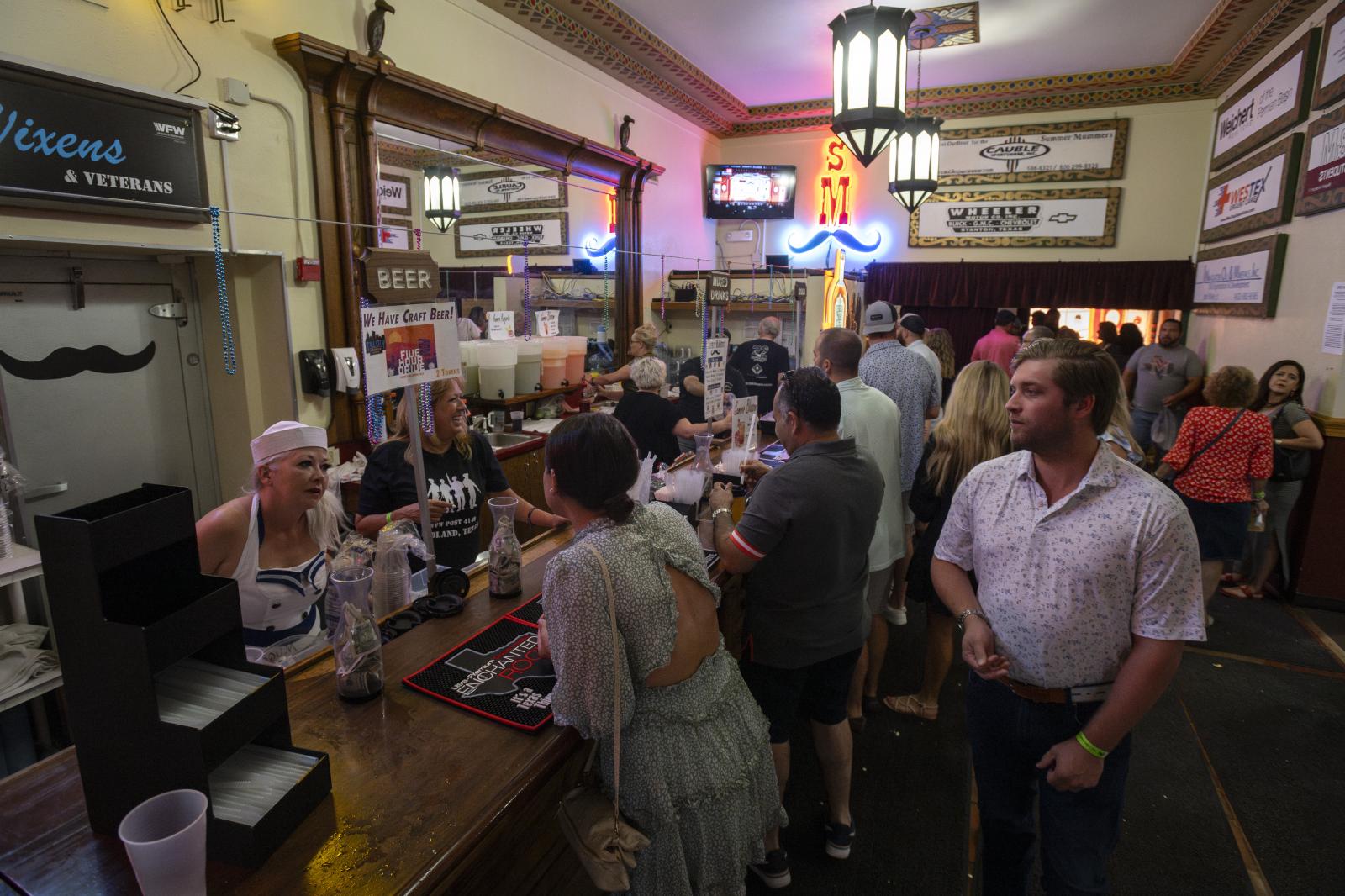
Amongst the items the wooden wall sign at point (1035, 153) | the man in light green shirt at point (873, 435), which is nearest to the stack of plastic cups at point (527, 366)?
the man in light green shirt at point (873, 435)

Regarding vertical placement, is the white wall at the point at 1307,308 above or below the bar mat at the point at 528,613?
above

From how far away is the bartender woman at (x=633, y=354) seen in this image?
19.3 feet

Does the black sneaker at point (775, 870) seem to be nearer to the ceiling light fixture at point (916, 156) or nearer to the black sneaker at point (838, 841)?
the black sneaker at point (838, 841)

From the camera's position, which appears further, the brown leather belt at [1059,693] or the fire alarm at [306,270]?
the fire alarm at [306,270]

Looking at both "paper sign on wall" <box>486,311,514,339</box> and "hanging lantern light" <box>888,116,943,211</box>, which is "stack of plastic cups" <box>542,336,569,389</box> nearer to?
"paper sign on wall" <box>486,311,514,339</box>

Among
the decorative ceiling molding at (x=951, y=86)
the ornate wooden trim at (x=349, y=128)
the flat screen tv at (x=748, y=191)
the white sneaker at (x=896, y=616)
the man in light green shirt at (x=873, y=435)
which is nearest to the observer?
the man in light green shirt at (x=873, y=435)

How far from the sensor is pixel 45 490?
3.02 meters

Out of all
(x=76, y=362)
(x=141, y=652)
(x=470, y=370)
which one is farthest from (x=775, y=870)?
(x=470, y=370)

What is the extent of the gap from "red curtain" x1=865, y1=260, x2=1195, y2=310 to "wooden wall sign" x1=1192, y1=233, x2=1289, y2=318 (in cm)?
32

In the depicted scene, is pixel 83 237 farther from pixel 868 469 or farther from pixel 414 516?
pixel 868 469

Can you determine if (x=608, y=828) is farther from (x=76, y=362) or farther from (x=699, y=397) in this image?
(x=699, y=397)

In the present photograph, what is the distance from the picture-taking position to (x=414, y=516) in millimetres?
2619

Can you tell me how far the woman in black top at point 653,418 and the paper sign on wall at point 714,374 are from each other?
0.72ft

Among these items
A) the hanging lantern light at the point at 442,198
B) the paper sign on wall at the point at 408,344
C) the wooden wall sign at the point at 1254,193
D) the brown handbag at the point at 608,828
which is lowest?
the brown handbag at the point at 608,828
